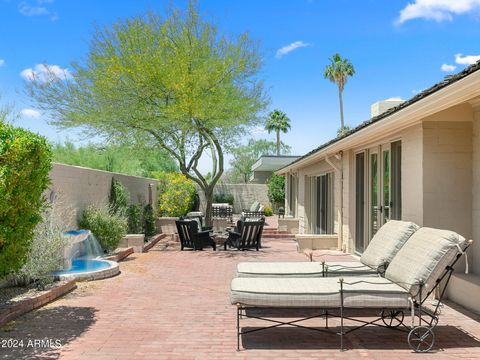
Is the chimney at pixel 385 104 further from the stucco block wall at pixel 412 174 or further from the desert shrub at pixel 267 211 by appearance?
the desert shrub at pixel 267 211

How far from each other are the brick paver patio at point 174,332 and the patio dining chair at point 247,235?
547 cm

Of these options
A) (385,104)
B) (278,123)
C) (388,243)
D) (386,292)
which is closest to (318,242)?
(385,104)

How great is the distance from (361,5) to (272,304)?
38.2 feet

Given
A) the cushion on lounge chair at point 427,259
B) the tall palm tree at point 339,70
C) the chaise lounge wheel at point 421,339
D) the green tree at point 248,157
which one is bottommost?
the chaise lounge wheel at point 421,339

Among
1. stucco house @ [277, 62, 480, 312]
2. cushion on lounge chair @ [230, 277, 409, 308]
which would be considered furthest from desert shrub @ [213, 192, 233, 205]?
cushion on lounge chair @ [230, 277, 409, 308]

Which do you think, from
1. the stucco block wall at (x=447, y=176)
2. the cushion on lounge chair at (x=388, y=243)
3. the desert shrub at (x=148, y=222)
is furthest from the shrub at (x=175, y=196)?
the cushion on lounge chair at (x=388, y=243)

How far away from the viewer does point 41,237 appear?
25.2 feet

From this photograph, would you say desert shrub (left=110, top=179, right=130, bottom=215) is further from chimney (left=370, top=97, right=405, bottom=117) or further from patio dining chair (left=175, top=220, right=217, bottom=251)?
chimney (left=370, top=97, right=405, bottom=117)

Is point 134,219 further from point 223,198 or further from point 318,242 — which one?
point 223,198

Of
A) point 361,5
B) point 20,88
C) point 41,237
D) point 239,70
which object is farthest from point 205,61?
point 41,237

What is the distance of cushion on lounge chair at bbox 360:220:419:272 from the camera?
5824 millimetres

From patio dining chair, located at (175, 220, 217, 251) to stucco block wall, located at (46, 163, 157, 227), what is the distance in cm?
240

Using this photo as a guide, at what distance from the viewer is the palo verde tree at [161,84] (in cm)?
1332

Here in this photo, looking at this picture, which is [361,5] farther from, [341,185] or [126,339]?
[126,339]
